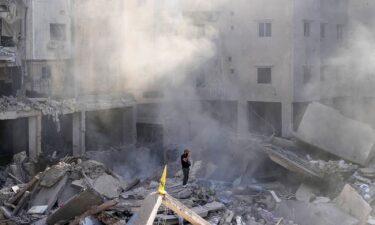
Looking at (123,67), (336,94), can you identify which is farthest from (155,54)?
Answer: (336,94)

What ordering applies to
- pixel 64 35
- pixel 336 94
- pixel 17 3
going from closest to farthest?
pixel 17 3 < pixel 64 35 < pixel 336 94

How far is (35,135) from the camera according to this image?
22.0m

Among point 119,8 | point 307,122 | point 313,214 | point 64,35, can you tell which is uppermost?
point 119,8

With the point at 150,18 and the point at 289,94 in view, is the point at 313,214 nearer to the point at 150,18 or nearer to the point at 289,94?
the point at 289,94

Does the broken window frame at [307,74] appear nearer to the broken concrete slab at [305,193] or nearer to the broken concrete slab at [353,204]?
the broken concrete slab at [305,193]

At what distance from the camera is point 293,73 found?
2511cm

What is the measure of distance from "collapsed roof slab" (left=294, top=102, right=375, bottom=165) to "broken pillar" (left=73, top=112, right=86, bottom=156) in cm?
1094

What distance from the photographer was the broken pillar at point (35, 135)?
71.7ft

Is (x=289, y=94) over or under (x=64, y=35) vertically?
under

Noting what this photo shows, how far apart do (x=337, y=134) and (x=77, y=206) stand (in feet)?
33.4

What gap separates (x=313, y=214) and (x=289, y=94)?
1209 centimetres

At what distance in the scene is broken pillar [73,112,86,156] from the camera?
24578mm

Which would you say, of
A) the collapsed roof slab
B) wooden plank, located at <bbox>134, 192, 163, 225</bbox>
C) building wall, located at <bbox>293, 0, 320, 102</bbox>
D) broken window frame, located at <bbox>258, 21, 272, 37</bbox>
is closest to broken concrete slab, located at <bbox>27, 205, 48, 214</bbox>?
wooden plank, located at <bbox>134, 192, 163, 225</bbox>

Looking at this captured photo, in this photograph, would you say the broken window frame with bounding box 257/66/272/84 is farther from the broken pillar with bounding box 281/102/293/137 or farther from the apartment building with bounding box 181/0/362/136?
the broken pillar with bounding box 281/102/293/137
